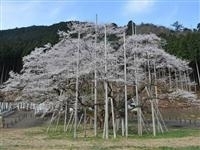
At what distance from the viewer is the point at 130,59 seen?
100 ft

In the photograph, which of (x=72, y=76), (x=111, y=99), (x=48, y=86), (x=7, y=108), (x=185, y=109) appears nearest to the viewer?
(x=111, y=99)

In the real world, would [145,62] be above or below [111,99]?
above

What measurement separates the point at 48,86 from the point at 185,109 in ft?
95.9

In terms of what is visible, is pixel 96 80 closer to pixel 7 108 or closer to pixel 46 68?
pixel 46 68

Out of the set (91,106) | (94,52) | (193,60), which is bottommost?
(91,106)

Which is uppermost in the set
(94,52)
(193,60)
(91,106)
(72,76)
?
(193,60)

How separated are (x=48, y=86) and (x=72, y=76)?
3.65m

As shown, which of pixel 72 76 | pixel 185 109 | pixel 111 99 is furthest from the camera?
pixel 185 109

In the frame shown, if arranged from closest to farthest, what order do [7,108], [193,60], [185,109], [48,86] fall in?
[48,86] → [185,109] → [7,108] → [193,60]

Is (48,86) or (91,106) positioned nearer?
(91,106)

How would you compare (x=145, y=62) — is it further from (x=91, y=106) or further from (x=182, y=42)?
(x=182, y=42)

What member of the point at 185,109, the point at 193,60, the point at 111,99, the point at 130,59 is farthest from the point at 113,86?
the point at 193,60

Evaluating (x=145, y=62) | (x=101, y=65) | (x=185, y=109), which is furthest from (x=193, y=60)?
(x=101, y=65)

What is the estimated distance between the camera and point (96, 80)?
1069 inches
